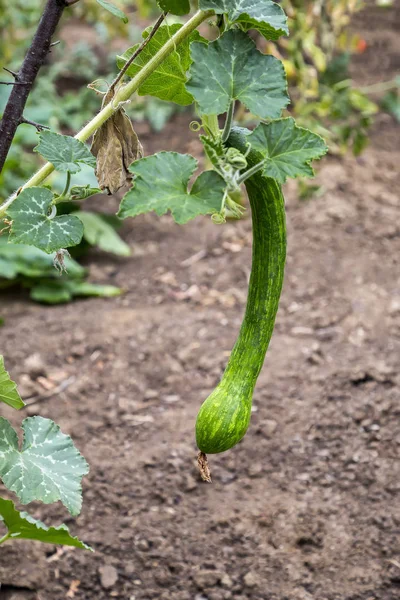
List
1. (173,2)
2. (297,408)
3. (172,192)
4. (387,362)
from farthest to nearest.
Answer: (387,362) → (297,408) → (173,2) → (172,192)

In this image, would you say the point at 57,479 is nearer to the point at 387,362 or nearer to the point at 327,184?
the point at 387,362

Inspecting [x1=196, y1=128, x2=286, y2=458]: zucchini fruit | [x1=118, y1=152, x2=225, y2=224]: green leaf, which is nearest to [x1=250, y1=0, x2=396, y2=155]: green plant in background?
[x1=196, y1=128, x2=286, y2=458]: zucchini fruit

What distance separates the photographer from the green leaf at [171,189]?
3.12 feet

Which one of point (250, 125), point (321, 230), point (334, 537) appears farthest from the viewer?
point (250, 125)

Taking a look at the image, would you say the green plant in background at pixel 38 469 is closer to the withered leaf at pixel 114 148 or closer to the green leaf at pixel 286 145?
the withered leaf at pixel 114 148

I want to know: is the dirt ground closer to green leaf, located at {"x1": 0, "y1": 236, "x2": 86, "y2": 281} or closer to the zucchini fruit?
green leaf, located at {"x1": 0, "y1": 236, "x2": 86, "y2": 281}

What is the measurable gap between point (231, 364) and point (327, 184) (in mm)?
2742

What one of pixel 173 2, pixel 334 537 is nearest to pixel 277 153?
pixel 173 2

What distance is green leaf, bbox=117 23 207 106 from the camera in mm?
1201

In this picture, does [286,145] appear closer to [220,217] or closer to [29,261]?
[220,217]

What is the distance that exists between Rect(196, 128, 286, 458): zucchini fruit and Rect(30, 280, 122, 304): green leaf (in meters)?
1.87

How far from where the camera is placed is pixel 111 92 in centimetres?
121

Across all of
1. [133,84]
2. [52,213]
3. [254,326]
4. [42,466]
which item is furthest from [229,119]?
[42,466]

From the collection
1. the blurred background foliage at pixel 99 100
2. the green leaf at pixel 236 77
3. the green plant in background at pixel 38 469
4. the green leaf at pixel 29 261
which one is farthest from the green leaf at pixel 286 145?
the green leaf at pixel 29 261
